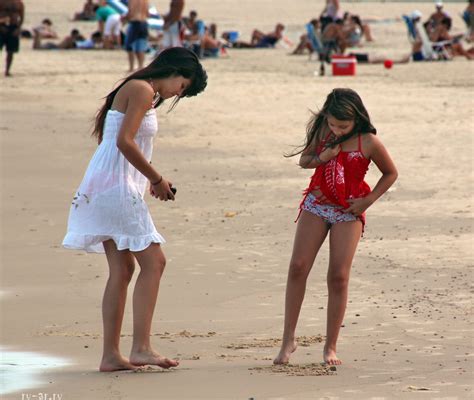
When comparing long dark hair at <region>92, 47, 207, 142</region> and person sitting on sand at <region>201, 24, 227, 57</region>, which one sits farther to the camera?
person sitting on sand at <region>201, 24, 227, 57</region>

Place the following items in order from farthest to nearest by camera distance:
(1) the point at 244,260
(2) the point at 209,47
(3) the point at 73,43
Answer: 1. (3) the point at 73,43
2. (2) the point at 209,47
3. (1) the point at 244,260

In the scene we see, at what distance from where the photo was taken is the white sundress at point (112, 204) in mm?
6062

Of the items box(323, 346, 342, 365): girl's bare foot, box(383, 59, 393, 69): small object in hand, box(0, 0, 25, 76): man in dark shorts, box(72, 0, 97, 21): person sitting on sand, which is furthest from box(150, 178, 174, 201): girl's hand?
box(72, 0, 97, 21): person sitting on sand

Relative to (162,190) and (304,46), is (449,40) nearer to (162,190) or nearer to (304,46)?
(304,46)

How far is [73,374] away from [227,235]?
412cm

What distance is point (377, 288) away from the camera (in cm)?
823

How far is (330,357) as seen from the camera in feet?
20.5

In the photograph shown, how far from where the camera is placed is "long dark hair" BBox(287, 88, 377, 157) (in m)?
6.23

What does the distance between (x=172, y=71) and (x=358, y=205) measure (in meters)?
1.08

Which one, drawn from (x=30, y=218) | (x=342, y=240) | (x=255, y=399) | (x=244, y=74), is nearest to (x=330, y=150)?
(x=342, y=240)

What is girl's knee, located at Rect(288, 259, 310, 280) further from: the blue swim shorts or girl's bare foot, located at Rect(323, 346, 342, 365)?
the blue swim shorts

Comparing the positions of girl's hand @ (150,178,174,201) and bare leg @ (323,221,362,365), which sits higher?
girl's hand @ (150,178,174,201)

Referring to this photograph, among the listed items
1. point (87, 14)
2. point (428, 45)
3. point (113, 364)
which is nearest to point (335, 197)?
point (113, 364)

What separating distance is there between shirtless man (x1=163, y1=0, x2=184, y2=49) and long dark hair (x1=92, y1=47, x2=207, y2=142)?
19485mm
